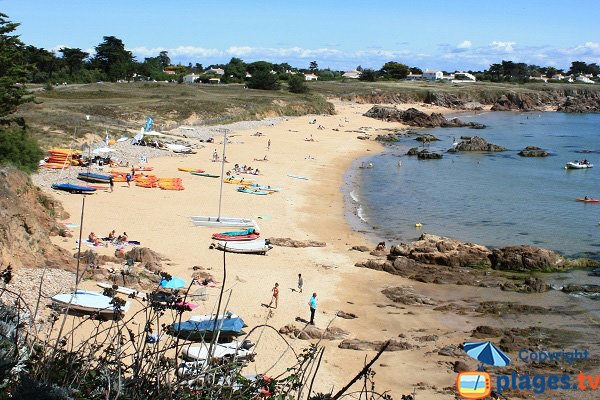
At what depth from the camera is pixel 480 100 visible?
431 ft

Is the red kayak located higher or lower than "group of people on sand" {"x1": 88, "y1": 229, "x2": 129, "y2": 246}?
lower

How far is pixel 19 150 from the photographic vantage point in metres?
31.0

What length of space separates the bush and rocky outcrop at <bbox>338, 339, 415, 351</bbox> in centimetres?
1911

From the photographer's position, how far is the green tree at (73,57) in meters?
105

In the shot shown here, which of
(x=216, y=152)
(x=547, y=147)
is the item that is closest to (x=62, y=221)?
(x=216, y=152)

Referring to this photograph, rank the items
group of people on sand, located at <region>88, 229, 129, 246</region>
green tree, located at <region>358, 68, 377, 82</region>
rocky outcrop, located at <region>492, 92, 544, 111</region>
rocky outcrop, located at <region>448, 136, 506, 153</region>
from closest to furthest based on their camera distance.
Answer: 1. group of people on sand, located at <region>88, 229, 129, 246</region>
2. rocky outcrop, located at <region>448, 136, 506, 153</region>
3. rocky outcrop, located at <region>492, 92, 544, 111</region>
4. green tree, located at <region>358, 68, 377, 82</region>

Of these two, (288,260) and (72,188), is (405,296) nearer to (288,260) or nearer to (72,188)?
(288,260)

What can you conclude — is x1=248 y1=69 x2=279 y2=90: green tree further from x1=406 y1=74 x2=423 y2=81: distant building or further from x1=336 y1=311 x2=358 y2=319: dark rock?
Answer: x1=336 y1=311 x2=358 y2=319: dark rock

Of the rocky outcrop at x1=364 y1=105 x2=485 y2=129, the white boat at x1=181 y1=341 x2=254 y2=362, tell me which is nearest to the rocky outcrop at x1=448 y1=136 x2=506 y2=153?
the rocky outcrop at x1=364 y1=105 x2=485 y2=129

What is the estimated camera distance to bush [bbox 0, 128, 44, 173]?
29.7m

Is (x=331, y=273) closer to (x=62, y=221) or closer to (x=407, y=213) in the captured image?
(x=62, y=221)

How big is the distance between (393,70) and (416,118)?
8523 cm

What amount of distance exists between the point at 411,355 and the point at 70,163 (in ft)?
87.9

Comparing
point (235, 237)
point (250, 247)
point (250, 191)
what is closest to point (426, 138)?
point (250, 191)
